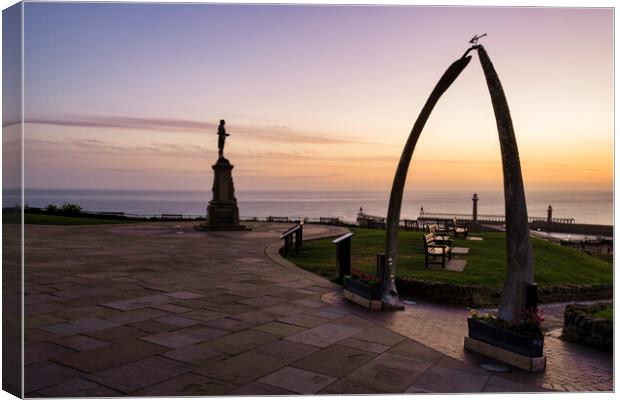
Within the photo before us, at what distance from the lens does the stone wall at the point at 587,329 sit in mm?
6895

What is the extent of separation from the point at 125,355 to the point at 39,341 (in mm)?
1355

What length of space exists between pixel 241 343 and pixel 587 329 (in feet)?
15.6

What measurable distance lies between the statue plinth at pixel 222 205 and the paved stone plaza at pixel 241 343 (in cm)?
1436

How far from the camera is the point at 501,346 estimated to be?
20.3 feet

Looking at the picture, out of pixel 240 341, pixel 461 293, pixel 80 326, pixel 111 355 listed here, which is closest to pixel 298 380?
pixel 240 341

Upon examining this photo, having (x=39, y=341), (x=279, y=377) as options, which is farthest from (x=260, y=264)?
(x=279, y=377)

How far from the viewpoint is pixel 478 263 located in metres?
13.0

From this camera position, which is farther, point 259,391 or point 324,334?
point 324,334

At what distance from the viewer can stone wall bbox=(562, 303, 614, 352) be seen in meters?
6.89

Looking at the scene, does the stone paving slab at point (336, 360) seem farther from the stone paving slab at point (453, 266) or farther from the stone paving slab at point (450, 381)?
the stone paving slab at point (453, 266)

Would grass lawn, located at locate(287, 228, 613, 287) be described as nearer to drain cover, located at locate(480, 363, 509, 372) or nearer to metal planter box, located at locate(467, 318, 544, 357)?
metal planter box, located at locate(467, 318, 544, 357)

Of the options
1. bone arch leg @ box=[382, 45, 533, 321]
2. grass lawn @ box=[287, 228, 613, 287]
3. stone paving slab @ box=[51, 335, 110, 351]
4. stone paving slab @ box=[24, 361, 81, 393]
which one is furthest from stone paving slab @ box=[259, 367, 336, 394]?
grass lawn @ box=[287, 228, 613, 287]

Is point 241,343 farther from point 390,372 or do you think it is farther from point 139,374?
point 390,372

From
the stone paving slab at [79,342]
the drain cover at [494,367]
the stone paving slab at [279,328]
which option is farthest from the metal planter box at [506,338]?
the stone paving slab at [79,342]
